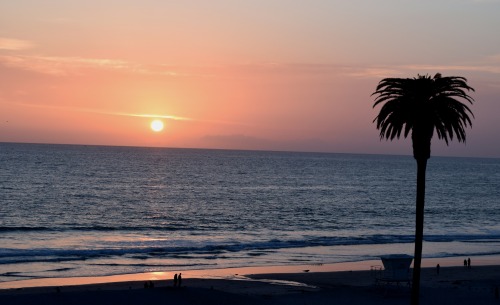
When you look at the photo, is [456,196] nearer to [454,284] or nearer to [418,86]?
[454,284]

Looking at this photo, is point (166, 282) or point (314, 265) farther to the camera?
point (314, 265)

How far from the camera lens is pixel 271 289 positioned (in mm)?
44000

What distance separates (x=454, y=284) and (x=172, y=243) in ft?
95.2

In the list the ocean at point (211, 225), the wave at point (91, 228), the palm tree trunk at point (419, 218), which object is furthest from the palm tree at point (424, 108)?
the wave at point (91, 228)

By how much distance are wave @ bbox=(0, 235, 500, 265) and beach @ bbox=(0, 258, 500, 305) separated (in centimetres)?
908

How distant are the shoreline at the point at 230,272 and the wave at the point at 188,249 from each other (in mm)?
7236

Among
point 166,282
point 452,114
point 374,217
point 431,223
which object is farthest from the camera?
point 374,217

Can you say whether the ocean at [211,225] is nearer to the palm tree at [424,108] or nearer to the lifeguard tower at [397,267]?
the lifeguard tower at [397,267]

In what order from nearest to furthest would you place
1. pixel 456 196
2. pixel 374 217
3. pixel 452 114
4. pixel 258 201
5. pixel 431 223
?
pixel 452 114 → pixel 431 223 → pixel 374 217 → pixel 258 201 → pixel 456 196

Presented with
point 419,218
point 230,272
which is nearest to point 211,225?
point 230,272

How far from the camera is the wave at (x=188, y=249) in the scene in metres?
57.1

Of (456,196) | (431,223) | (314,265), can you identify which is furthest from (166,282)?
(456,196)

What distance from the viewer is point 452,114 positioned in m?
28.0

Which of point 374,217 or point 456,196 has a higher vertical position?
point 456,196
